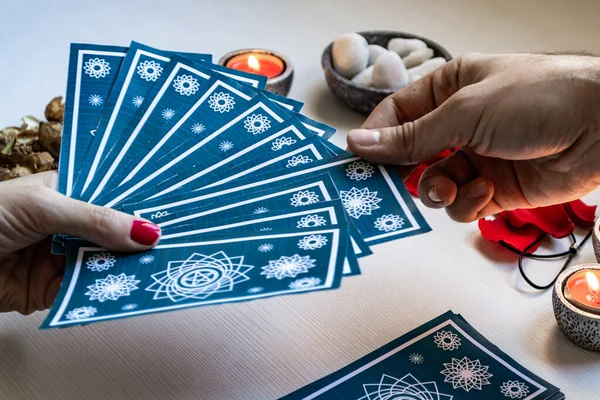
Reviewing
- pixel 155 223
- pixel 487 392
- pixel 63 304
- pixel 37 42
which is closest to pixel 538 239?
pixel 487 392

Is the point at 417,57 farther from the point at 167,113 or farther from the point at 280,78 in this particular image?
the point at 167,113

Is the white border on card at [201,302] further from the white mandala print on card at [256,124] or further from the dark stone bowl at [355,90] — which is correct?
the dark stone bowl at [355,90]

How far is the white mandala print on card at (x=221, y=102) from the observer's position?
1012 millimetres

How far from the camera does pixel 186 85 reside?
103 cm

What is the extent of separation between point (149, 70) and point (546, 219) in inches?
26.1

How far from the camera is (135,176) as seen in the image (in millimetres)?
924

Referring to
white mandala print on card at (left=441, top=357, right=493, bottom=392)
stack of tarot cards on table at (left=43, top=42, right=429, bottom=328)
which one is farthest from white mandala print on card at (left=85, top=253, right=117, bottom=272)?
white mandala print on card at (left=441, top=357, right=493, bottom=392)

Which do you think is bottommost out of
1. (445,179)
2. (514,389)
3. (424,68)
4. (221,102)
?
(514,389)

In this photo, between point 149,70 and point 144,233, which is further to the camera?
point 149,70

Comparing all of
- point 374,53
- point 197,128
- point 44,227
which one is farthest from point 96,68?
point 374,53

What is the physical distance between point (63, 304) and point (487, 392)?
0.51 metres

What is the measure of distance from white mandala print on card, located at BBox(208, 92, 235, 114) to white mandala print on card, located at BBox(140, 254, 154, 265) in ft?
0.93

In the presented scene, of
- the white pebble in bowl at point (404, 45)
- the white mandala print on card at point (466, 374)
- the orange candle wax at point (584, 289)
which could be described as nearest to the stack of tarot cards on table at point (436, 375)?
the white mandala print on card at point (466, 374)

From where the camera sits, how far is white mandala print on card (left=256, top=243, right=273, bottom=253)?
2.55 ft
